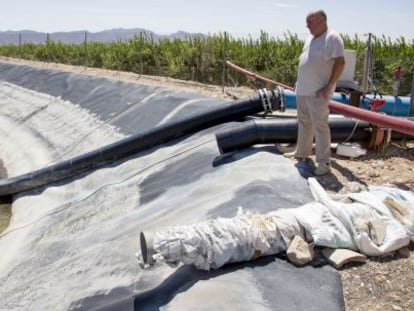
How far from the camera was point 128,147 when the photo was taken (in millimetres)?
8484

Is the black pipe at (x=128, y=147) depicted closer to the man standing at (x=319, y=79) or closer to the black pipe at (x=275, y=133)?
the black pipe at (x=275, y=133)

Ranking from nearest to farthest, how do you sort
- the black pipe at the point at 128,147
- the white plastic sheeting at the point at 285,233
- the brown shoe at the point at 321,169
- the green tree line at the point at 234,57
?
1. the white plastic sheeting at the point at 285,233
2. the brown shoe at the point at 321,169
3. the black pipe at the point at 128,147
4. the green tree line at the point at 234,57

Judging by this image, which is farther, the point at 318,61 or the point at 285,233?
the point at 318,61

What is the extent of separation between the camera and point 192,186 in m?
6.39

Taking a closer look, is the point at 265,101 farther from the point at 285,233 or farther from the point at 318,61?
the point at 285,233

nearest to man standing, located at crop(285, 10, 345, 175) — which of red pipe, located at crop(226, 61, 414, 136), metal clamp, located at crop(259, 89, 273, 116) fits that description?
red pipe, located at crop(226, 61, 414, 136)

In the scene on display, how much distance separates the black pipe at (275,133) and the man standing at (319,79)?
73 centimetres

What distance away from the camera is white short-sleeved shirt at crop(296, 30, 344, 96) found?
16.6 feet

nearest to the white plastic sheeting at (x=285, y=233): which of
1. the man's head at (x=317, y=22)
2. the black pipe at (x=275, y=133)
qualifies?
the man's head at (x=317, y=22)

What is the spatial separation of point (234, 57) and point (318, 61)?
11566 millimetres

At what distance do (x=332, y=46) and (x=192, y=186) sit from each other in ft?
8.87

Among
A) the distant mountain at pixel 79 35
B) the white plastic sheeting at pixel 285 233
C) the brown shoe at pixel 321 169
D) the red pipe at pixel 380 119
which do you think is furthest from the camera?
the distant mountain at pixel 79 35

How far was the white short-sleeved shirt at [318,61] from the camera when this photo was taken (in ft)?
16.6

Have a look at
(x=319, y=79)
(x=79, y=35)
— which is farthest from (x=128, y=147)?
(x=79, y=35)
